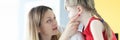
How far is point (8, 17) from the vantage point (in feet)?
6.44

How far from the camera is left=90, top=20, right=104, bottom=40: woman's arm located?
2.35 ft

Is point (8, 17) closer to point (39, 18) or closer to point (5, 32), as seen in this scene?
point (5, 32)

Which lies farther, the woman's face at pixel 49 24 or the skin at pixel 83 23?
the woman's face at pixel 49 24

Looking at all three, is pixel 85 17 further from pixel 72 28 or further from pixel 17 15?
pixel 17 15

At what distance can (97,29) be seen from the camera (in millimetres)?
719

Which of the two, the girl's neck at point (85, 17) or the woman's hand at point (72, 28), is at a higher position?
the girl's neck at point (85, 17)

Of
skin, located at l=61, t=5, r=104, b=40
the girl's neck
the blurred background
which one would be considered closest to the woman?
skin, located at l=61, t=5, r=104, b=40

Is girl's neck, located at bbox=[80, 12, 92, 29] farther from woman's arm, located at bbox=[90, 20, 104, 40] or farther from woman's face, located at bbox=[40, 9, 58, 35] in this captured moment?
woman's face, located at bbox=[40, 9, 58, 35]

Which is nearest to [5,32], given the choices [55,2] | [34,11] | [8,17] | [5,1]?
[8,17]

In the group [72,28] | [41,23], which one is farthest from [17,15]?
[72,28]

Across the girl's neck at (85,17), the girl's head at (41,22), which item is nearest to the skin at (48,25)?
the girl's head at (41,22)

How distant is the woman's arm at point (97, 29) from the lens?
2.35ft

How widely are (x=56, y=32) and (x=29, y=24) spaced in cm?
14

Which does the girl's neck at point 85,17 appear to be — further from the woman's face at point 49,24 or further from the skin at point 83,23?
the woman's face at point 49,24
